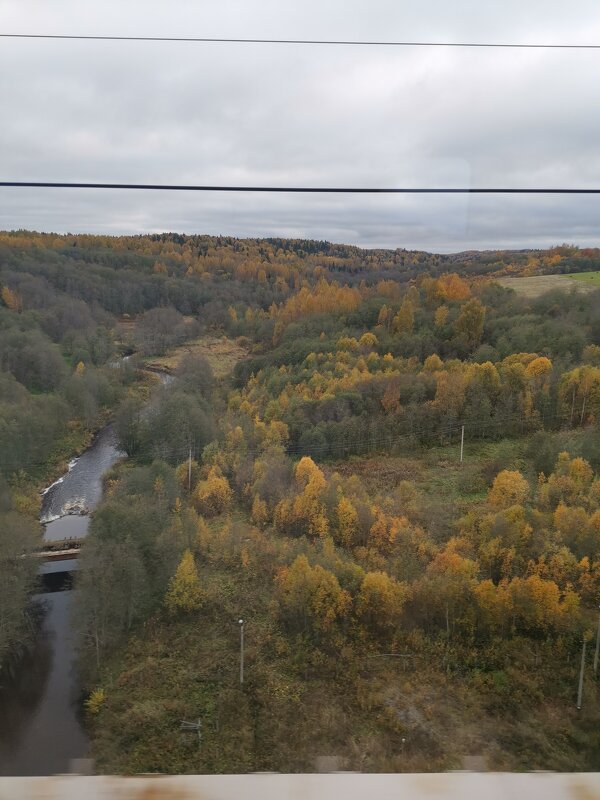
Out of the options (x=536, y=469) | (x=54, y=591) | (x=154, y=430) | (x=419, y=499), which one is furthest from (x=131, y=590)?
(x=536, y=469)

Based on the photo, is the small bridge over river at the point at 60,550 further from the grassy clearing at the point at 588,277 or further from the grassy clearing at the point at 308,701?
the grassy clearing at the point at 588,277

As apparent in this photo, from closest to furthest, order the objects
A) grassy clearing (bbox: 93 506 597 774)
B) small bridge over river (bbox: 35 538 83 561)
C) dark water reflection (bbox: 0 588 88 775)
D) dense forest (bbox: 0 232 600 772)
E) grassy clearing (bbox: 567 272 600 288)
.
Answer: grassy clearing (bbox: 93 506 597 774) → dense forest (bbox: 0 232 600 772) → dark water reflection (bbox: 0 588 88 775) → small bridge over river (bbox: 35 538 83 561) → grassy clearing (bbox: 567 272 600 288)

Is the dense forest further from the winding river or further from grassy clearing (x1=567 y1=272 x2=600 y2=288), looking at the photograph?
grassy clearing (x1=567 y1=272 x2=600 y2=288)

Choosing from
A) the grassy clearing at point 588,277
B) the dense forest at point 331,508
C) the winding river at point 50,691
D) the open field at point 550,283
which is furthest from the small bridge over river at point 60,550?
the grassy clearing at point 588,277

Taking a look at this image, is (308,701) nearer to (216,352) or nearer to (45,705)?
(45,705)

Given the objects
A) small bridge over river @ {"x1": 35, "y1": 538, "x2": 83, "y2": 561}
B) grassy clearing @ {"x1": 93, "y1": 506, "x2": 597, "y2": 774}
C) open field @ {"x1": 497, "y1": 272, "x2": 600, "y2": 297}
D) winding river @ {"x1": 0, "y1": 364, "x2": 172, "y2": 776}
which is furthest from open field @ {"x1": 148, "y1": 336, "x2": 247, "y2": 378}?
open field @ {"x1": 497, "y1": 272, "x2": 600, "y2": 297}

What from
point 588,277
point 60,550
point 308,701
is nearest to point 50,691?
point 60,550

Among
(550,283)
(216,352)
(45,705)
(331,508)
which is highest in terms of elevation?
(550,283)
